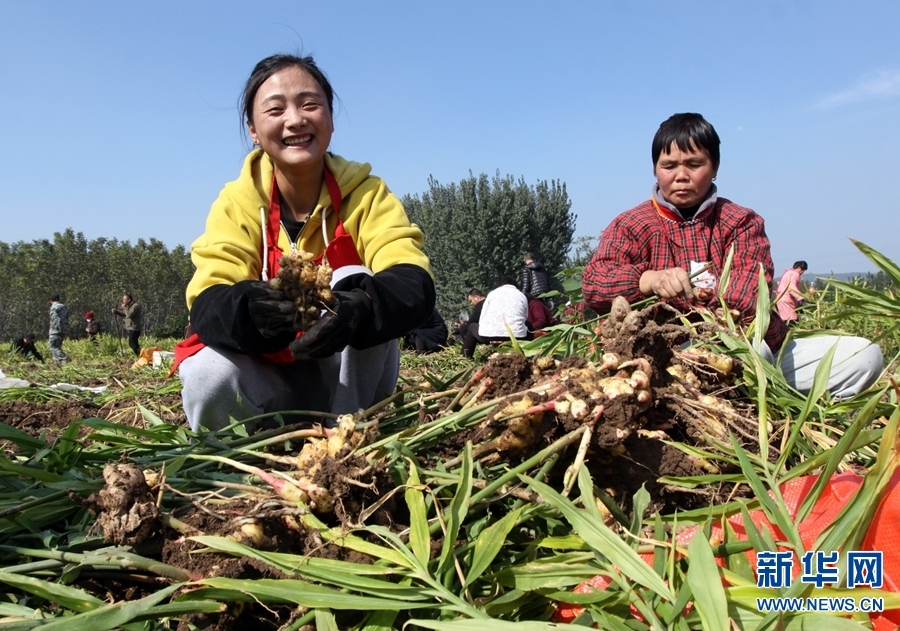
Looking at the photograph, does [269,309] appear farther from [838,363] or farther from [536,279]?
[536,279]

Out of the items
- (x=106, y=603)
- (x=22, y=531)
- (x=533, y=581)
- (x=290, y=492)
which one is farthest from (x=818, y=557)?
(x=22, y=531)

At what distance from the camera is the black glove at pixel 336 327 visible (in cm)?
177

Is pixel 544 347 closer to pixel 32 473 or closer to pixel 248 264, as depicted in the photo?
pixel 248 264

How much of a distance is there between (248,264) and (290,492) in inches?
43.3

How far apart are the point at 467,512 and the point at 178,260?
121ft

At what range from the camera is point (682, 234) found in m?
2.53

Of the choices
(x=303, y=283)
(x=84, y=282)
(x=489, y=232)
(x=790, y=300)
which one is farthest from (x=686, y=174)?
(x=84, y=282)

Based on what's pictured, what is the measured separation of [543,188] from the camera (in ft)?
111

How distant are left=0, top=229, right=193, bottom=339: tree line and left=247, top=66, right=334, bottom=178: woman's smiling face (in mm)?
26326

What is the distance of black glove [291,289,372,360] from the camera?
177 cm

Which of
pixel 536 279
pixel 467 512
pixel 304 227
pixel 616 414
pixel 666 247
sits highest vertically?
pixel 536 279

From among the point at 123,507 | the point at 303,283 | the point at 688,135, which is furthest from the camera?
the point at 688,135

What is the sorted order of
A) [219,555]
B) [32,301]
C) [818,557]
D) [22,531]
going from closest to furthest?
[818,557] → [219,555] → [22,531] → [32,301]

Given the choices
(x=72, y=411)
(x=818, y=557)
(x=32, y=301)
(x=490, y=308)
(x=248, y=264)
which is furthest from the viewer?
(x=32, y=301)
